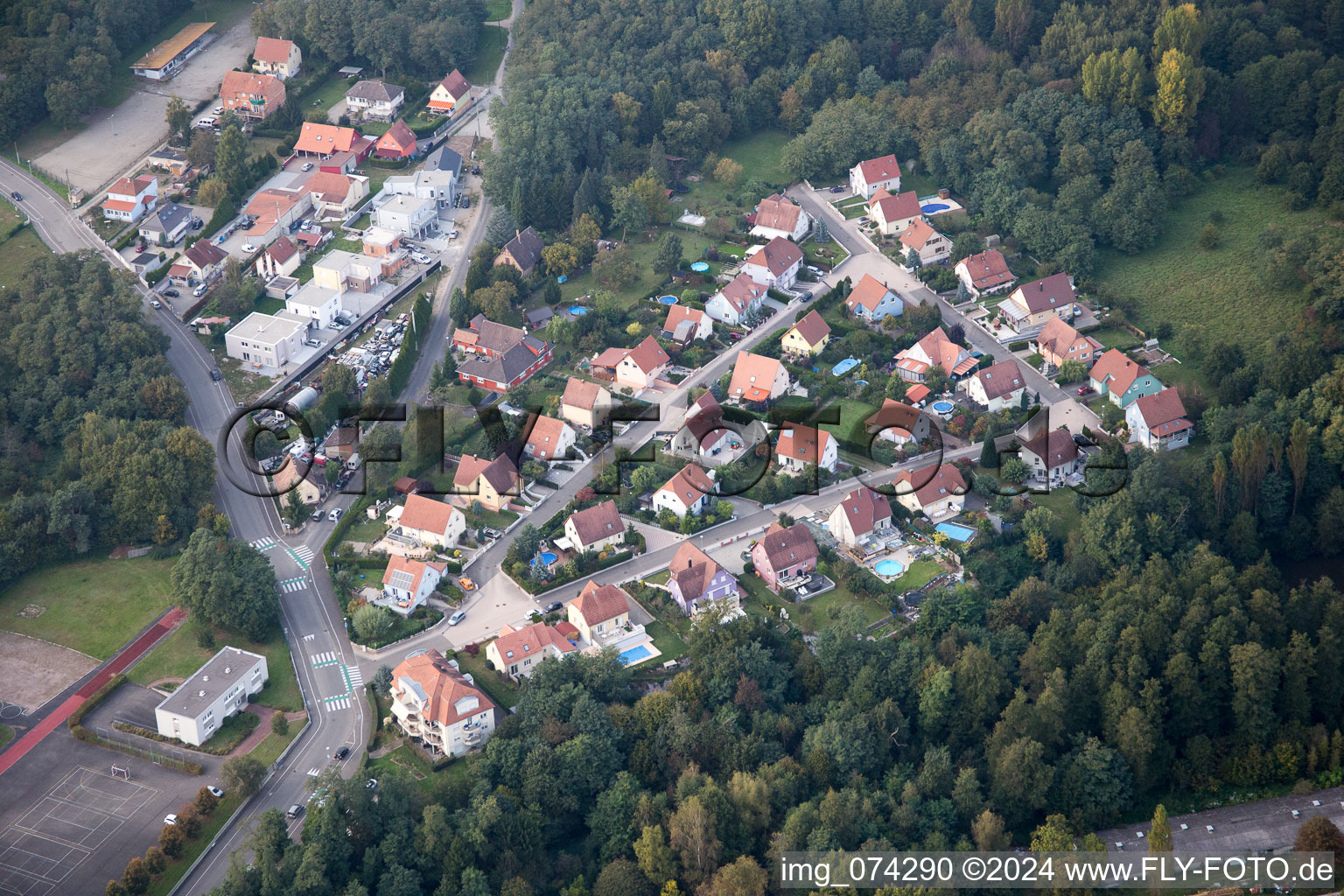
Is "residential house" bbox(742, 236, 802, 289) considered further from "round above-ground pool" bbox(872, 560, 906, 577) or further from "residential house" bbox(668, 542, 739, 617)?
"residential house" bbox(668, 542, 739, 617)

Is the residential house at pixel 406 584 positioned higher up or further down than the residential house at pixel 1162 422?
higher up

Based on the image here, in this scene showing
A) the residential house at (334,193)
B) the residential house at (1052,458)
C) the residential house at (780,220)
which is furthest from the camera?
the residential house at (334,193)

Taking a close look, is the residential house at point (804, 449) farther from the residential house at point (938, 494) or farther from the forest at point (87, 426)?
the forest at point (87, 426)

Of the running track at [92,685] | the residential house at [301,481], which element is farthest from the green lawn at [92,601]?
the residential house at [301,481]

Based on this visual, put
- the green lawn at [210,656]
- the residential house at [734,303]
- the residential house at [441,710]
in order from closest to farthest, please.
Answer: the residential house at [441,710]
the green lawn at [210,656]
the residential house at [734,303]

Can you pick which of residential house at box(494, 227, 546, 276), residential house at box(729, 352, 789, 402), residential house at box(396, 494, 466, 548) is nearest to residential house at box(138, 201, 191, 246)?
residential house at box(494, 227, 546, 276)

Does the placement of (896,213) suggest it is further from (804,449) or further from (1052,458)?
(1052,458)

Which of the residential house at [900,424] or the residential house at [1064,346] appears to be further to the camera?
the residential house at [1064,346]

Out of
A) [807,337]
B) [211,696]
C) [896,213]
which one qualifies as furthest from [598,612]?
[896,213]

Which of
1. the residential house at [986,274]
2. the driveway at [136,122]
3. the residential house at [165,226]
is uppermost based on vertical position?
the driveway at [136,122]
